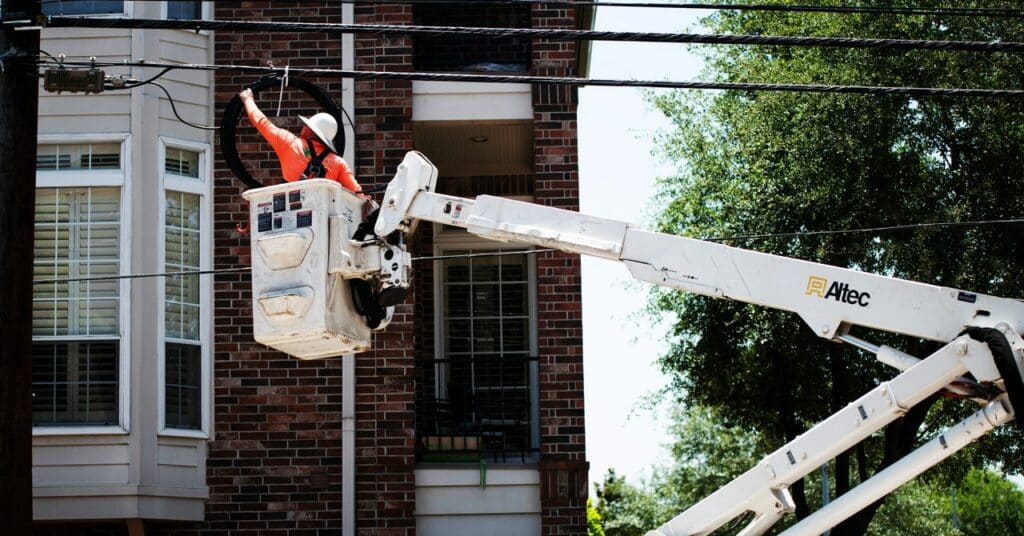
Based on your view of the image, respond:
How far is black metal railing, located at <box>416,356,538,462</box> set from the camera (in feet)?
49.3

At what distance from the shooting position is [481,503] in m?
14.4

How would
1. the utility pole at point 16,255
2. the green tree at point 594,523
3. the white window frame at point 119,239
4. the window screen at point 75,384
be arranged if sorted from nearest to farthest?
the utility pole at point 16,255, the white window frame at point 119,239, the window screen at point 75,384, the green tree at point 594,523

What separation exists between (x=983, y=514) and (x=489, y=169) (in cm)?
3437

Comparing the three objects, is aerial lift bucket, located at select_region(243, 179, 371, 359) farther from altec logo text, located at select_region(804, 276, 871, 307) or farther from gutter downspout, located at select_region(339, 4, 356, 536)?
gutter downspout, located at select_region(339, 4, 356, 536)

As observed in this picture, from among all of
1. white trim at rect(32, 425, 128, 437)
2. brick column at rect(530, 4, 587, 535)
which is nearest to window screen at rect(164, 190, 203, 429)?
white trim at rect(32, 425, 128, 437)

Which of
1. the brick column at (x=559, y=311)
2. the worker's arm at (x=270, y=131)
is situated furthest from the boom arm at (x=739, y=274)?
the brick column at (x=559, y=311)

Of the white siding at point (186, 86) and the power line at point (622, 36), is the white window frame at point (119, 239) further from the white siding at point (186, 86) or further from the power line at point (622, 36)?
the power line at point (622, 36)

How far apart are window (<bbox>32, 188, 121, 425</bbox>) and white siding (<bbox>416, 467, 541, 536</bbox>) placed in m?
3.01

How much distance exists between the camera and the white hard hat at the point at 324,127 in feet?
34.4

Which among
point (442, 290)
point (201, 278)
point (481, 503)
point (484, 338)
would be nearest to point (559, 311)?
point (481, 503)

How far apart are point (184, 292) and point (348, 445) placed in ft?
7.01

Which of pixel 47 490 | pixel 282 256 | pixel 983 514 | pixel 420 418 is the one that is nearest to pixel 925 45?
pixel 282 256

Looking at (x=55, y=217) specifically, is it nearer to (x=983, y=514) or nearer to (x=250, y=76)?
(x=250, y=76)

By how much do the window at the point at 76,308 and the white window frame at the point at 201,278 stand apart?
402 millimetres
